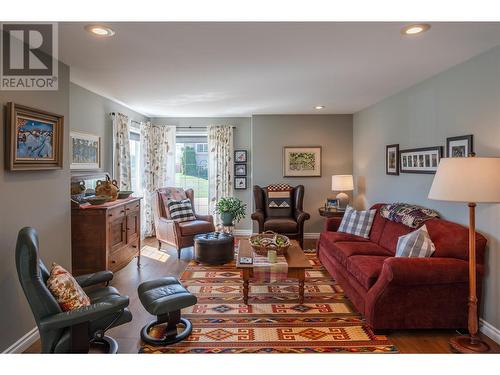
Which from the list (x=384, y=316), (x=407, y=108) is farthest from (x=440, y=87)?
(x=384, y=316)

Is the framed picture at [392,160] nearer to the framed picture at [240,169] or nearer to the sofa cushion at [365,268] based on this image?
the sofa cushion at [365,268]

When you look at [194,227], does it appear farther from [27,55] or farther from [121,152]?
[27,55]

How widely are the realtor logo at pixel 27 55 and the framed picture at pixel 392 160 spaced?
4.06 meters

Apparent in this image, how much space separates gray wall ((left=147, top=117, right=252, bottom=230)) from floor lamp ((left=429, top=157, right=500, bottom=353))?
4.59m

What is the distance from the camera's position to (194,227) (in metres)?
5.21

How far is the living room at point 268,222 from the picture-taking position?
2.38 metres

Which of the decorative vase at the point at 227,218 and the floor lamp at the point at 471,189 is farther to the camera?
the decorative vase at the point at 227,218

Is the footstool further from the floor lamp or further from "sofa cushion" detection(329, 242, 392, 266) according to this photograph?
the floor lamp

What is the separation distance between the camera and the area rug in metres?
2.60

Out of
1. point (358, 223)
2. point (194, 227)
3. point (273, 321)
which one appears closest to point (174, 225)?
point (194, 227)

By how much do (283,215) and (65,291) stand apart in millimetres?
4191

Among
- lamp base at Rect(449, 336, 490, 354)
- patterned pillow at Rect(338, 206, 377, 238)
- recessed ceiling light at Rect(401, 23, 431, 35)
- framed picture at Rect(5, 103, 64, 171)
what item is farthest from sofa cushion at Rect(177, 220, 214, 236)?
recessed ceiling light at Rect(401, 23, 431, 35)

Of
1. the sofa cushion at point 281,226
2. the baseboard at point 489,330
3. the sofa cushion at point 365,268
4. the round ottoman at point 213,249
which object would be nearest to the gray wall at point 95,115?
the round ottoman at point 213,249

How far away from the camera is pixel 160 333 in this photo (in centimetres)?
281
